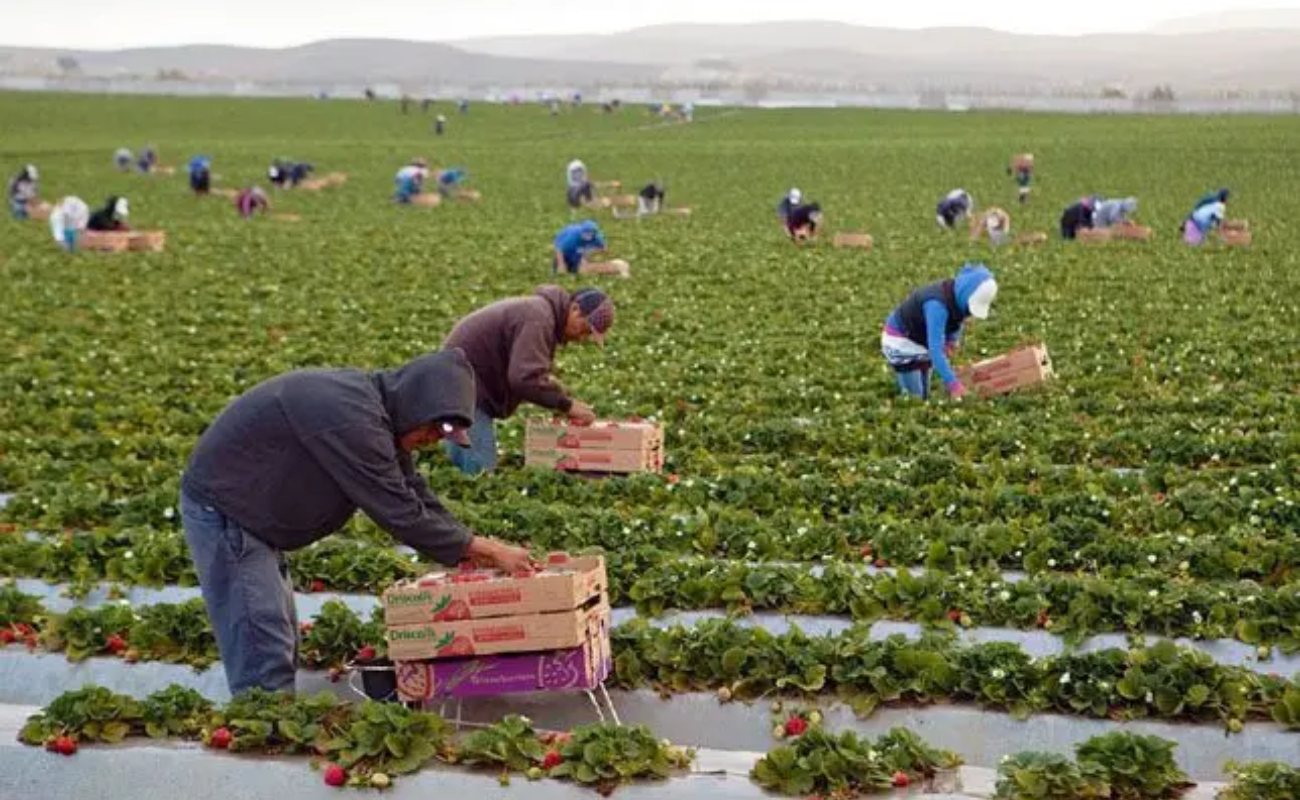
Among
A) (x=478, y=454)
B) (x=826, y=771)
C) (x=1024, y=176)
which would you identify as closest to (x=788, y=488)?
(x=478, y=454)

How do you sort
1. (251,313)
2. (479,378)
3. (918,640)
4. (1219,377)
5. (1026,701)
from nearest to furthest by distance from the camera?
(1026,701), (918,640), (479,378), (1219,377), (251,313)

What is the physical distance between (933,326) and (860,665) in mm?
6268

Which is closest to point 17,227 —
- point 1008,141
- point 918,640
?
point 918,640

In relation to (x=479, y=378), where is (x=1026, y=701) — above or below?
below

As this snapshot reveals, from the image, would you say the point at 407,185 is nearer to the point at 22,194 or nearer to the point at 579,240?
the point at 22,194

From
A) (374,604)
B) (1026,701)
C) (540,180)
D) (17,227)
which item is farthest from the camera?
(540,180)

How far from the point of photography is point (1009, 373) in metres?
14.7

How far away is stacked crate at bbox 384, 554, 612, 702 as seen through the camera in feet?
23.2

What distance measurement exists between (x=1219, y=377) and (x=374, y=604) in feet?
32.4

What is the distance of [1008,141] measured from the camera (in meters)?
67.4

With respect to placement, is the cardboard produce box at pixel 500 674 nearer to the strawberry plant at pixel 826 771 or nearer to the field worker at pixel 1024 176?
the strawberry plant at pixel 826 771

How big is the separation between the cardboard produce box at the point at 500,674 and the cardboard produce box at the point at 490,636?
0.21ft

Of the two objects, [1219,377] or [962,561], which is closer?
[962,561]

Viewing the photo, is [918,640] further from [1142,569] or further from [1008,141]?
[1008,141]
